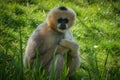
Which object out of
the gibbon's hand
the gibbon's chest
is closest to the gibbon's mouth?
the gibbon's chest

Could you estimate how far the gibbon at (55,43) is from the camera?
244 inches

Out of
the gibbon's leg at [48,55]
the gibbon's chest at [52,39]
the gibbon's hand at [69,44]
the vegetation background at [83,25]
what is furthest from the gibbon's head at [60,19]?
the vegetation background at [83,25]

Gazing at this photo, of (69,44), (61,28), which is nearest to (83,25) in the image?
(61,28)

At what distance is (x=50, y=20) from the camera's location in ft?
21.6

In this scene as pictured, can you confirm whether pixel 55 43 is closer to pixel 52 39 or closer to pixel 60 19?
pixel 52 39

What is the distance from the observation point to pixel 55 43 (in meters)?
6.50

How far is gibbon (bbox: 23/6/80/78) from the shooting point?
6199mm

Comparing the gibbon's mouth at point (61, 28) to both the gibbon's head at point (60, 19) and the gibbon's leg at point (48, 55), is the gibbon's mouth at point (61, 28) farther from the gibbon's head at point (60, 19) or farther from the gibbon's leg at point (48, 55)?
the gibbon's leg at point (48, 55)

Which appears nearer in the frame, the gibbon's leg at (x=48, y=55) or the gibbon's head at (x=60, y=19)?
the gibbon's leg at (x=48, y=55)

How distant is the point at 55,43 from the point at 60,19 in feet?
1.76

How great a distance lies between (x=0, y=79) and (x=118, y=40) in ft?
19.3

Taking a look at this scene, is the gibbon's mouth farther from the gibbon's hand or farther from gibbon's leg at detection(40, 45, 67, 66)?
gibbon's leg at detection(40, 45, 67, 66)

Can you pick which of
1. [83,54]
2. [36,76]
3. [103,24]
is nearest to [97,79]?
[36,76]

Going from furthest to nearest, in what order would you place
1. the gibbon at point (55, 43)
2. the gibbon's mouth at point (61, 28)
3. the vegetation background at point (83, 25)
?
the vegetation background at point (83, 25), the gibbon's mouth at point (61, 28), the gibbon at point (55, 43)
